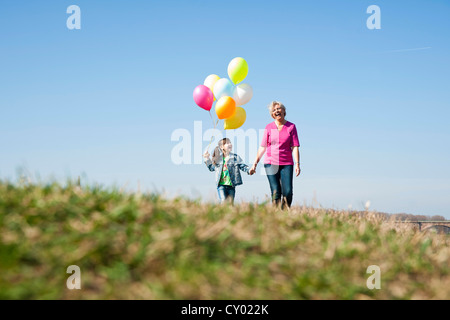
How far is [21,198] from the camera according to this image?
4.21 metres

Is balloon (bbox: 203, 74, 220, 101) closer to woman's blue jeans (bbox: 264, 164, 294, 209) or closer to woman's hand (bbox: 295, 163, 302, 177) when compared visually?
woman's blue jeans (bbox: 264, 164, 294, 209)

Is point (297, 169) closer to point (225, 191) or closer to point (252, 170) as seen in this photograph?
point (252, 170)

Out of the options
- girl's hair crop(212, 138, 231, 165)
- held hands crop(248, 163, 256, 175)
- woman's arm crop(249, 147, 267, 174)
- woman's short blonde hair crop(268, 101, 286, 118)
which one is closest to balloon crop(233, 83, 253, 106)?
girl's hair crop(212, 138, 231, 165)

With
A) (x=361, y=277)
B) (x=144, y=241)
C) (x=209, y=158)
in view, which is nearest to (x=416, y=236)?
(x=361, y=277)

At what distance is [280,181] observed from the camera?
310 inches

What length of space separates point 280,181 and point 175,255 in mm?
4685

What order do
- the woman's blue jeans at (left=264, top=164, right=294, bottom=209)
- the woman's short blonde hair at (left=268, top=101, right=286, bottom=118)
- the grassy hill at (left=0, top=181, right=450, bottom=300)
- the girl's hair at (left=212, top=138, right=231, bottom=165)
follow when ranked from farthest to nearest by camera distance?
the girl's hair at (left=212, top=138, right=231, bottom=165) → the woman's short blonde hair at (left=268, top=101, right=286, bottom=118) → the woman's blue jeans at (left=264, top=164, right=294, bottom=209) → the grassy hill at (left=0, top=181, right=450, bottom=300)

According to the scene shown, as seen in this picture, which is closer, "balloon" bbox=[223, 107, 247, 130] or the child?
the child

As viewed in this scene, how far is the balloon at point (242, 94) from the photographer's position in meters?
Result: 9.12

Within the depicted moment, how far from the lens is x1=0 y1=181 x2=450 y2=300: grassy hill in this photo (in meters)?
3.16

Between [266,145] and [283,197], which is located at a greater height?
[266,145]

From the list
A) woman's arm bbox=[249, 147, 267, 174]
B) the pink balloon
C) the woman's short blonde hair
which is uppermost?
the pink balloon
